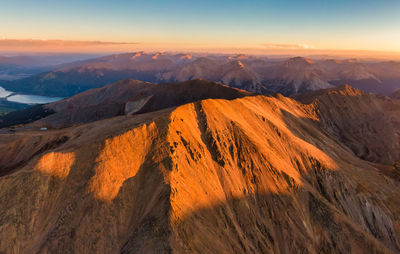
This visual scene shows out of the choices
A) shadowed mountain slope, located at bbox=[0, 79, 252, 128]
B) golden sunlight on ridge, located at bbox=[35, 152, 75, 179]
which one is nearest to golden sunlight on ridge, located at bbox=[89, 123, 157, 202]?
golden sunlight on ridge, located at bbox=[35, 152, 75, 179]

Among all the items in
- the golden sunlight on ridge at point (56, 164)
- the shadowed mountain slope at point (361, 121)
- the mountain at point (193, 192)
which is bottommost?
the shadowed mountain slope at point (361, 121)

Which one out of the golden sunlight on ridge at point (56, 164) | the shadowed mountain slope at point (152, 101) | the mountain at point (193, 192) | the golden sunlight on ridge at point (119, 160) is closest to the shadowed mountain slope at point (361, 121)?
the mountain at point (193, 192)

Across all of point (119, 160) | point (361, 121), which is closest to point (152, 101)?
point (119, 160)

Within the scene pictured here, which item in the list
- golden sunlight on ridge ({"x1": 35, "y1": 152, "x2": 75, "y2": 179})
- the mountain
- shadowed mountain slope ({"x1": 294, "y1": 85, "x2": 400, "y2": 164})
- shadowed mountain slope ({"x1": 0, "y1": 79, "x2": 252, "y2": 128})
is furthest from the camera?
shadowed mountain slope ({"x1": 0, "y1": 79, "x2": 252, "y2": 128})

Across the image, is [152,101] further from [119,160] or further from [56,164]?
[56,164]

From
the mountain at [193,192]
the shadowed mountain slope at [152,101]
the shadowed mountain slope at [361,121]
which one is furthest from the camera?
the shadowed mountain slope at [152,101]

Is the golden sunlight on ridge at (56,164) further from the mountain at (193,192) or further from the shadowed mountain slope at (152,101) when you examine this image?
the shadowed mountain slope at (152,101)

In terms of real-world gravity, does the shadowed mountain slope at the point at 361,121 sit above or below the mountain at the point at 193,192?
below

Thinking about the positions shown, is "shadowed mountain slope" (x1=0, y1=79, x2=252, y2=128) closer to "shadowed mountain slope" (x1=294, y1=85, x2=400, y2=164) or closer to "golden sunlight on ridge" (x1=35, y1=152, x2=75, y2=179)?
"shadowed mountain slope" (x1=294, y1=85, x2=400, y2=164)
